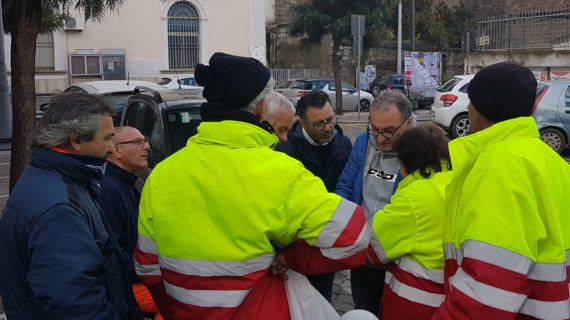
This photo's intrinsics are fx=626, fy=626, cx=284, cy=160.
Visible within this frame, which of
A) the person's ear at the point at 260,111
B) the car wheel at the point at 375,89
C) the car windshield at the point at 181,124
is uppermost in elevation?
the car wheel at the point at 375,89

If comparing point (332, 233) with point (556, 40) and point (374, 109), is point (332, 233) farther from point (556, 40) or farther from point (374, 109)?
point (556, 40)

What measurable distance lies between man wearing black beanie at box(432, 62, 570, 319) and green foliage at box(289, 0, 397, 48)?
22.4m

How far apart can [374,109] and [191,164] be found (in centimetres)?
148

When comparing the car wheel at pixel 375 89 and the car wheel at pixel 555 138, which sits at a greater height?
the car wheel at pixel 375 89

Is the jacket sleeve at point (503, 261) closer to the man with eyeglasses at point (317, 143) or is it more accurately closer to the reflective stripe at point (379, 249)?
the reflective stripe at point (379, 249)

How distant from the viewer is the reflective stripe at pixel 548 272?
1833 millimetres

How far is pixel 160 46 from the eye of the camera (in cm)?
2877

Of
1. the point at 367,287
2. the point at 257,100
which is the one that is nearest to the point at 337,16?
the point at 367,287

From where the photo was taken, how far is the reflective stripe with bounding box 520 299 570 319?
1863mm

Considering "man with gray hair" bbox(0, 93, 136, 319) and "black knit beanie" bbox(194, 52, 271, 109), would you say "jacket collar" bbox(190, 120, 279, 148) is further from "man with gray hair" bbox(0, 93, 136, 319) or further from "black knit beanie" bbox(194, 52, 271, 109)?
"man with gray hair" bbox(0, 93, 136, 319)

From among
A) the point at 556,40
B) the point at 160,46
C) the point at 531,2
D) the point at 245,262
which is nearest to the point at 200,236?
the point at 245,262

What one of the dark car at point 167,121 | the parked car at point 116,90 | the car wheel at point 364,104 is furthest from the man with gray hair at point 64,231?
the car wheel at point 364,104

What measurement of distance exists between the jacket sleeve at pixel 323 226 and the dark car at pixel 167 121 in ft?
12.8

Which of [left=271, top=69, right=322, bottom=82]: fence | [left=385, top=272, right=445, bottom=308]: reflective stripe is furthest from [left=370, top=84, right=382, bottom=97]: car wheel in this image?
[left=385, top=272, right=445, bottom=308]: reflective stripe
